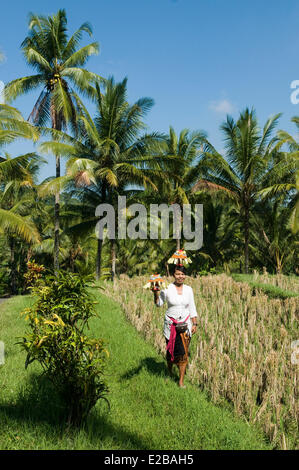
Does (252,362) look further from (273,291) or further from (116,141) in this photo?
(116,141)

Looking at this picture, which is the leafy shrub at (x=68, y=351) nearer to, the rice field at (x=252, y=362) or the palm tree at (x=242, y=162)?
the rice field at (x=252, y=362)

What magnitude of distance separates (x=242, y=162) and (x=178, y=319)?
42.7 ft

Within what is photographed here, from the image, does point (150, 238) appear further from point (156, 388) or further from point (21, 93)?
point (156, 388)

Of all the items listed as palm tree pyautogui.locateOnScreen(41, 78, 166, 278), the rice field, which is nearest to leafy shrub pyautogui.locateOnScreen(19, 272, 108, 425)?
the rice field

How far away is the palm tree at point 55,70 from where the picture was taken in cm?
1511

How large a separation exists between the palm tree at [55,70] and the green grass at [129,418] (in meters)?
11.0

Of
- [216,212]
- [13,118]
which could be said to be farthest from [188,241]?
[13,118]

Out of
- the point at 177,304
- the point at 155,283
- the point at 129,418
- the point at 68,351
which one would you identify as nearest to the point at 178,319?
the point at 177,304

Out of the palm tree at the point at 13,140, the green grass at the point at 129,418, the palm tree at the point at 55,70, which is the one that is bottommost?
the green grass at the point at 129,418

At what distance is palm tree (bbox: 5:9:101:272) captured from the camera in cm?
1511

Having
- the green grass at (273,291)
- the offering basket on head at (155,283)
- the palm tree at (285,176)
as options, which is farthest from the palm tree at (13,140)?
the palm tree at (285,176)

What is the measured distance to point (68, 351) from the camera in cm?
336

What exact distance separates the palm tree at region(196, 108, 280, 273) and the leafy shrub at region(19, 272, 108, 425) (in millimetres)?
12994

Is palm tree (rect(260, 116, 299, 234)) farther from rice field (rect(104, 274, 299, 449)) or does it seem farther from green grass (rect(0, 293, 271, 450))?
green grass (rect(0, 293, 271, 450))
